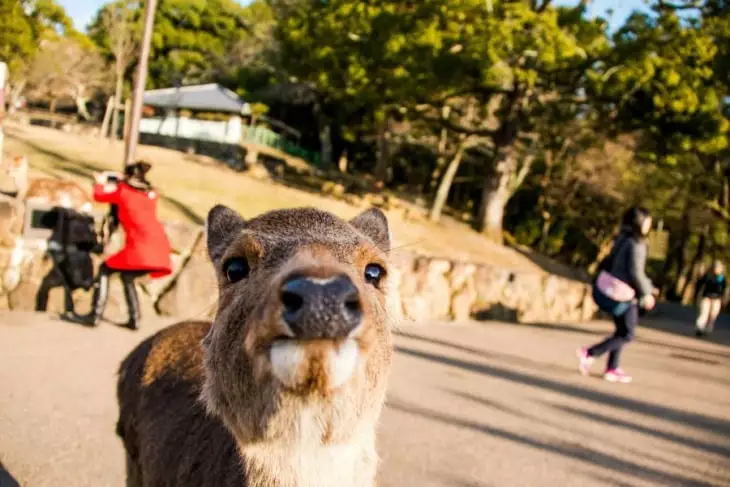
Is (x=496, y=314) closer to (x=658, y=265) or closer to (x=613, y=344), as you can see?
(x=613, y=344)

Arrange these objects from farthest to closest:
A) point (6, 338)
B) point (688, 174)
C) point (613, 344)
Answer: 1. point (688, 174)
2. point (613, 344)
3. point (6, 338)

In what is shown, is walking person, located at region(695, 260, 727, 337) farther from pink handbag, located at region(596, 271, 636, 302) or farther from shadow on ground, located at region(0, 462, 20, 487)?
shadow on ground, located at region(0, 462, 20, 487)

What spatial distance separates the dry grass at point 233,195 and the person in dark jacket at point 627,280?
1092 centimetres

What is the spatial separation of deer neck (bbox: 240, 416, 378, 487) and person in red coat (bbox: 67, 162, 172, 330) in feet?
17.8

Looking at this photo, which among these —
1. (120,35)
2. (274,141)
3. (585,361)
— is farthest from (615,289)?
(274,141)

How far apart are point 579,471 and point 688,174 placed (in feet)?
94.8

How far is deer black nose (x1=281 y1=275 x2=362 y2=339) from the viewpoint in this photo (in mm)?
1659

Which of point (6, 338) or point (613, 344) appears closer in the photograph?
point (6, 338)

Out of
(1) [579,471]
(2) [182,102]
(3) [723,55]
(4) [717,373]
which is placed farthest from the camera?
(2) [182,102]

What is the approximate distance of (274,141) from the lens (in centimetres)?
Result: 5203

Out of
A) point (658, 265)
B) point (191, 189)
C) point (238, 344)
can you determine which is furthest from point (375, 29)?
point (658, 265)

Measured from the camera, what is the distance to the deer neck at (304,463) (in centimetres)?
203

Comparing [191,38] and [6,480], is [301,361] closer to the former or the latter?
[6,480]

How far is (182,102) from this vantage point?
2040 inches
